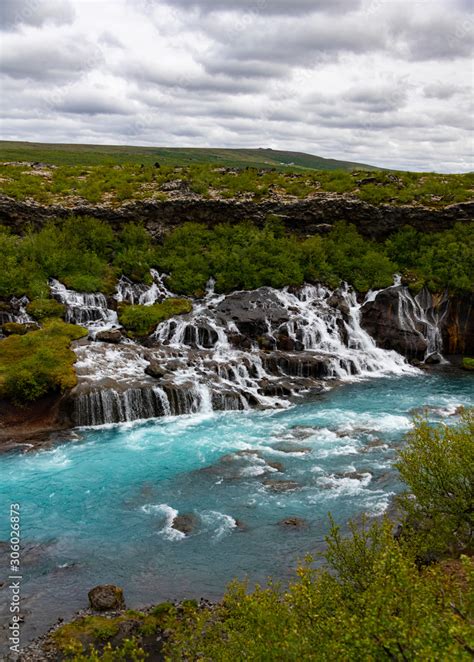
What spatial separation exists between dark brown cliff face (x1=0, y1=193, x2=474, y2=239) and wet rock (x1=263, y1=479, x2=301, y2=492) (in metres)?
44.3

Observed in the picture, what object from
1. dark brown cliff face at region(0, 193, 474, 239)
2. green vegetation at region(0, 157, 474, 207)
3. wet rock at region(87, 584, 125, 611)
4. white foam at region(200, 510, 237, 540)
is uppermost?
green vegetation at region(0, 157, 474, 207)

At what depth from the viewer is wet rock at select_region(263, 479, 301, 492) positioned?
29062 mm

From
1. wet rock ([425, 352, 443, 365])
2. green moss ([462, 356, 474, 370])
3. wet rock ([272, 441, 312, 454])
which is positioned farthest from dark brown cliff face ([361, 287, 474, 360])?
wet rock ([272, 441, 312, 454])

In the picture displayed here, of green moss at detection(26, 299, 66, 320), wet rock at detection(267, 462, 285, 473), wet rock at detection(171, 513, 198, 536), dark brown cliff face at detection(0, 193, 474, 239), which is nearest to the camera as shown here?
wet rock at detection(171, 513, 198, 536)

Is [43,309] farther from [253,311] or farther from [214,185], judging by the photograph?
[214,185]

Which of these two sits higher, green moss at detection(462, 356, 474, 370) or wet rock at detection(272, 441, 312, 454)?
green moss at detection(462, 356, 474, 370)

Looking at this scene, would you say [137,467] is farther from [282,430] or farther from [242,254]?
[242,254]

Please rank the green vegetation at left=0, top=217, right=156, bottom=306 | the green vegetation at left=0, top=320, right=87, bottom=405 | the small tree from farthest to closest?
the green vegetation at left=0, top=217, right=156, bottom=306, the green vegetation at left=0, top=320, right=87, bottom=405, the small tree

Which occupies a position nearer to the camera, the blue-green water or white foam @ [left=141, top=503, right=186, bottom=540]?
the blue-green water

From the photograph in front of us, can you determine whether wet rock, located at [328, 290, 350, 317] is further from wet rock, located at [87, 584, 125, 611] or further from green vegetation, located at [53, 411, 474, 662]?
wet rock, located at [87, 584, 125, 611]

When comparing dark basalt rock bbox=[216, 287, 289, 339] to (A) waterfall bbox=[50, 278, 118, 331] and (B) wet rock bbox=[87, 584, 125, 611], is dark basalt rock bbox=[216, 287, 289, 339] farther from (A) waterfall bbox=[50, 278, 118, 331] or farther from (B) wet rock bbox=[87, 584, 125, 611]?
(B) wet rock bbox=[87, 584, 125, 611]

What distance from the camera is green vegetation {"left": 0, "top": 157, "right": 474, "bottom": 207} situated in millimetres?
67312

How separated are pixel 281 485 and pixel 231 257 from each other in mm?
35914

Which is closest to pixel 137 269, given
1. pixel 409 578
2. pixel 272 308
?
pixel 272 308
